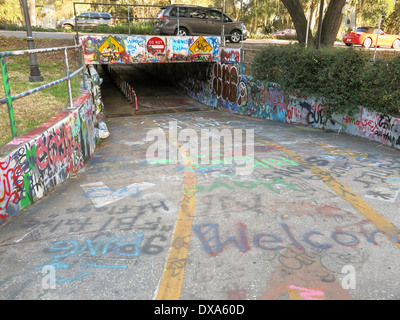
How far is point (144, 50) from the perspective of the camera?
15.9 m

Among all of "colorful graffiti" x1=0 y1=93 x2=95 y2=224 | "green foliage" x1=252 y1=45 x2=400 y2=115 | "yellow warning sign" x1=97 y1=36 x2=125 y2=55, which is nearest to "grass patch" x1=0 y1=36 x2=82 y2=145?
"colorful graffiti" x1=0 y1=93 x2=95 y2=224

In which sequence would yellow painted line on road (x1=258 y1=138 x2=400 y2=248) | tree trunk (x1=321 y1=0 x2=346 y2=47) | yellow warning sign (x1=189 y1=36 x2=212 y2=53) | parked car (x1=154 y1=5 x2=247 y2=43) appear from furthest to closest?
yellow warning sign (x1=189 y1=36 x2=212 y2=53)
parked car (x1=154 y1=5 x2=247 y2=43)
tree trunk (x1=321 y1=0 x2=346 y2=47)
yellow painted line on road (x1=258 y1=138 x2=400 y2=248)

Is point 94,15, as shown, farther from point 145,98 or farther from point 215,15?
Answer: point 215,15

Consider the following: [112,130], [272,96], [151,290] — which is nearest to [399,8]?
[272,96]

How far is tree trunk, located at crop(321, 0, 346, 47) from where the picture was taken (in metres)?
13.8

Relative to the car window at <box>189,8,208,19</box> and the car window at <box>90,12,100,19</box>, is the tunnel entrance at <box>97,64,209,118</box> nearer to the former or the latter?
the car window at <box>90,12,100,19</box>

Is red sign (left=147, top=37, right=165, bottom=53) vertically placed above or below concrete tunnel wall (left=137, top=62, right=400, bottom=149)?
above

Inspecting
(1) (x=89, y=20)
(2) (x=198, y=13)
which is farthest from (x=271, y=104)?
(1) (x=89, y=20)

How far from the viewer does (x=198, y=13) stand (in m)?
17.3

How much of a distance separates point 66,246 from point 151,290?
125cm

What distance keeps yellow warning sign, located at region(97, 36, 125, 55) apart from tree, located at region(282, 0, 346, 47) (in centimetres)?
775

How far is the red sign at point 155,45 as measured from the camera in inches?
627

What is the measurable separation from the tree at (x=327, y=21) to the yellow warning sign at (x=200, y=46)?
167 inches

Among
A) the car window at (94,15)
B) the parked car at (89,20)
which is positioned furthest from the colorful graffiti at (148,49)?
the car window at (94,15)
